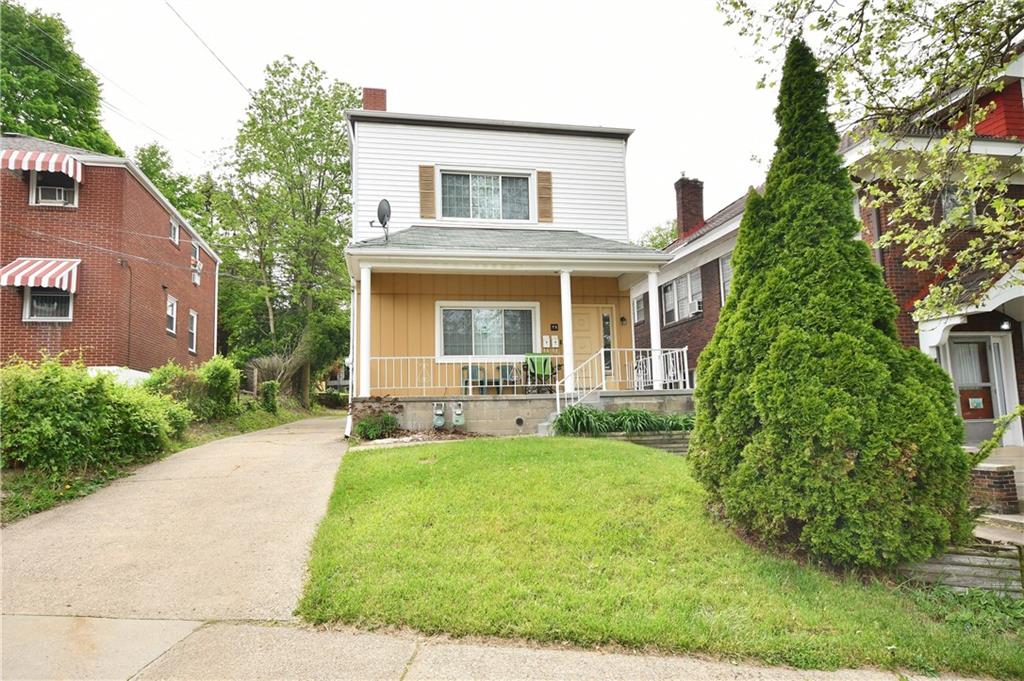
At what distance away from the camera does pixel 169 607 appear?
357 centimetres

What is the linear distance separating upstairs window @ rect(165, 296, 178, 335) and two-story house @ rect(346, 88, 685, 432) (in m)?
8.33

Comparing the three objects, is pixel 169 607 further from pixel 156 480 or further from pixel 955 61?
pixel 955 61

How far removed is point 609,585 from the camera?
363 cm

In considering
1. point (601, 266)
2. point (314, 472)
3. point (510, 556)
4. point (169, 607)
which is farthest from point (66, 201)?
point (510, 556)

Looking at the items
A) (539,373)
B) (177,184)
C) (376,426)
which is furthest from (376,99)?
(177,184)

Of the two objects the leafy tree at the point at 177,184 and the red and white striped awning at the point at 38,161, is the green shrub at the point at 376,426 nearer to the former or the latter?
the red and white striped awning at the point at 38,161

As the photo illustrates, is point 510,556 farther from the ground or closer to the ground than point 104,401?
closer to the ground

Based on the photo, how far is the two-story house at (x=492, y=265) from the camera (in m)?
10.9

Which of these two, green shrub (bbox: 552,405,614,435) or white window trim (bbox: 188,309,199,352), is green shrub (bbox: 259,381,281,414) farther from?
green shrub (bbox: 552,405,614,435)

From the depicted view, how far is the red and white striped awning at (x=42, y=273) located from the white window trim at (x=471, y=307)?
30.0 feet

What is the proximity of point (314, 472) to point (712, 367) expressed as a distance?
16.9 feet

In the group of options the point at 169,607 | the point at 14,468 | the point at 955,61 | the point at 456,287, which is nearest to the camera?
the point at 169,607

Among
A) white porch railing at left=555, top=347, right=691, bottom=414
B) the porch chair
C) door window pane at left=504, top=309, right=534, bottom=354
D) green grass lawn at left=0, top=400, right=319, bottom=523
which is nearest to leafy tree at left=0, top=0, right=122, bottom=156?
green grass lawn at left=0, top=400, right=319, bottom=523

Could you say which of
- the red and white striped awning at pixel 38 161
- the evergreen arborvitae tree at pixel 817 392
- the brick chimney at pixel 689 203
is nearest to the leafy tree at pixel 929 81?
the evergreen arborvitae tree at pixel 817 392
